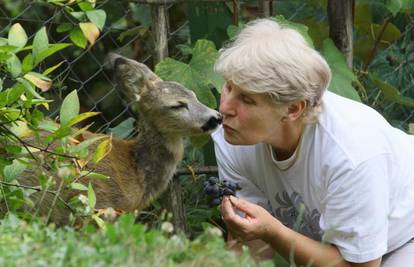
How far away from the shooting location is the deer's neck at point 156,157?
6.50 metres

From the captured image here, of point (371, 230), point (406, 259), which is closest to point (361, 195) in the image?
point (371, 230)

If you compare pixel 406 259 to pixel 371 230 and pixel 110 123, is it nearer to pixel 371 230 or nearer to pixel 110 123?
pixel 371 230

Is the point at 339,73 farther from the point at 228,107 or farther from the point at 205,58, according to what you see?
the point at 228,107

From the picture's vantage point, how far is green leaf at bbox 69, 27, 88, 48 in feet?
14.3

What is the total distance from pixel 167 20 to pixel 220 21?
44 centimetres

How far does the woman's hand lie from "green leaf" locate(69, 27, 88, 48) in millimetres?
969

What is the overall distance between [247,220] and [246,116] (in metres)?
→ 0.48

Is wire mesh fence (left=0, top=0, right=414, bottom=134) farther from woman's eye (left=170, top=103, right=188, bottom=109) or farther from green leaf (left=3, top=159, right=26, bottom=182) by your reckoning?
green leaf (left=3, top=159, right=26, bottom=182)

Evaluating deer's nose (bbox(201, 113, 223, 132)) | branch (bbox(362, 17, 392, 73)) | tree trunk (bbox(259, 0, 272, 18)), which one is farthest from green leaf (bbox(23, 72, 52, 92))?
branch (bbox(362, 17, 392, 73))

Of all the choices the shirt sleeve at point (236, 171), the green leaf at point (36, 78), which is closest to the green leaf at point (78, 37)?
the green leaf at point (36, 78)

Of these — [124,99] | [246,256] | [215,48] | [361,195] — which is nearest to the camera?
[246,256]

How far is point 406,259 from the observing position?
16.0 feet

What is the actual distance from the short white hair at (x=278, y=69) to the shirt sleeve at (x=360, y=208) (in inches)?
14.2

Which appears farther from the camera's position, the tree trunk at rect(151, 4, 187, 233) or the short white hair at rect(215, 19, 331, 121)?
the tree trunk at rect(151, 4, 187, 233)
